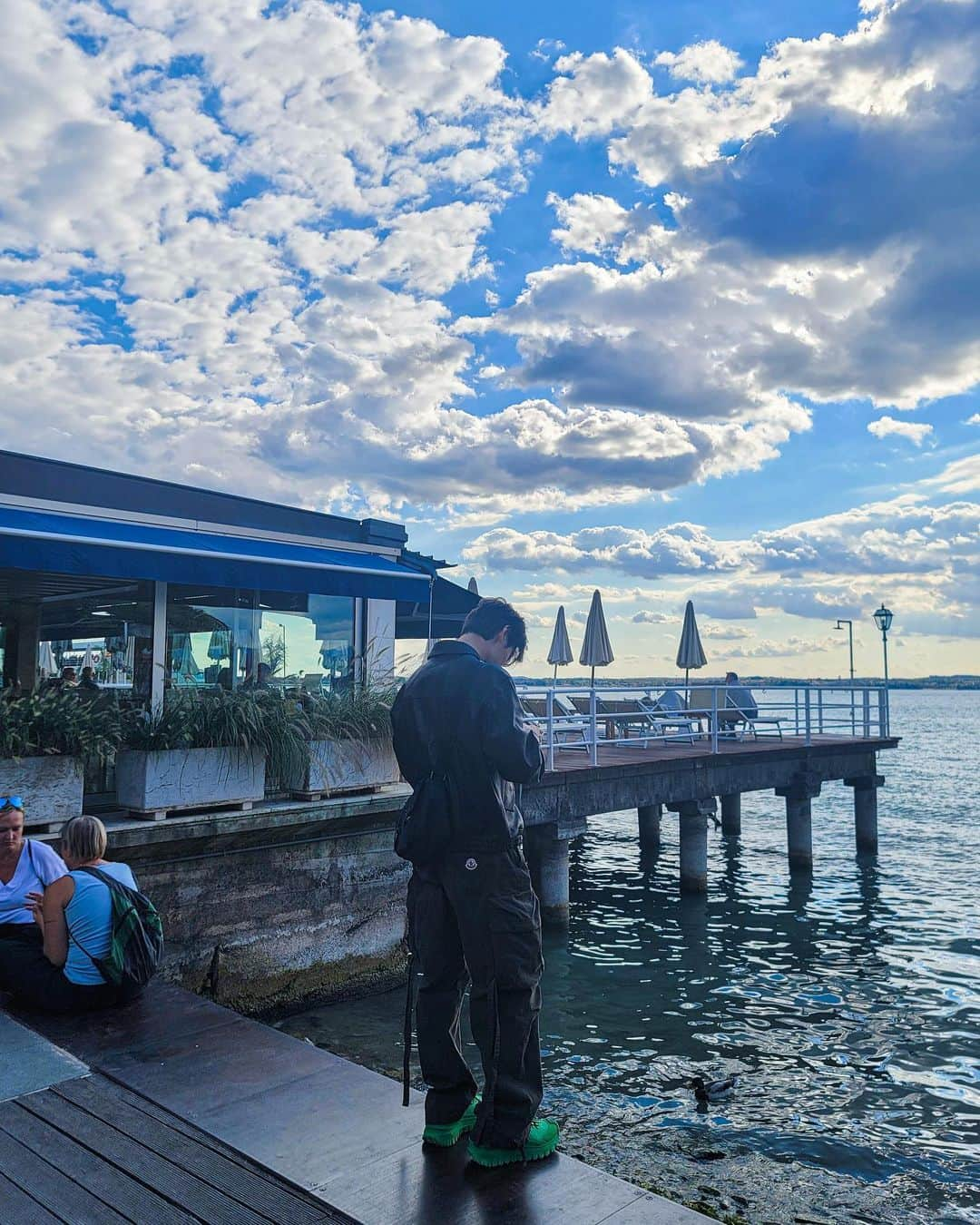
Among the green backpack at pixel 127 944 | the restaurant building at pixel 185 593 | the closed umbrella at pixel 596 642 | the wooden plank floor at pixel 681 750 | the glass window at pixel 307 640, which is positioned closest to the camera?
the green backpack at pixel 127 944

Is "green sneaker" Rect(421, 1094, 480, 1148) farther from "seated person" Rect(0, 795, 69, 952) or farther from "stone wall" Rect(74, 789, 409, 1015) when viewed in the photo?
"stone wall" Rect(74, 789, 409, 1015)

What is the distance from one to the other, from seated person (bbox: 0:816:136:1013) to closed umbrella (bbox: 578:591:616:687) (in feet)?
57.6

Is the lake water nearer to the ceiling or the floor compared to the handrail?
nearer to the floor

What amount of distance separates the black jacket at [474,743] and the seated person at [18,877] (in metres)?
2.90

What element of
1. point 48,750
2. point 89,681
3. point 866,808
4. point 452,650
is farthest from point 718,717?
point 452,650

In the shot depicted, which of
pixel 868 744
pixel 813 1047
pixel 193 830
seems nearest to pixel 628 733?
pixel 868 744

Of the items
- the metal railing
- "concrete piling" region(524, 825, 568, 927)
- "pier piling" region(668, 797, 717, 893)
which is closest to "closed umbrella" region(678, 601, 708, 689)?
the metal railing

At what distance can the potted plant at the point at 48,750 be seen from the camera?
6676 millimetres

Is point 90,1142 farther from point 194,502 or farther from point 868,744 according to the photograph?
point 868,744

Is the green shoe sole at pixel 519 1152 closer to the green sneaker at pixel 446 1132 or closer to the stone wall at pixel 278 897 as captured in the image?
the green sneaker at pixel 446 1132

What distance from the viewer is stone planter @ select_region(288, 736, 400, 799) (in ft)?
27.6

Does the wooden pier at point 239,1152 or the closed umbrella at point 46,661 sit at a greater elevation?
the closed umbrella at point 46,661

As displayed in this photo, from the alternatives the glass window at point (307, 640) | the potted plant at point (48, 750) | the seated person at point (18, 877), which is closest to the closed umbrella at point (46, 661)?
the glass window at point (307, 640)

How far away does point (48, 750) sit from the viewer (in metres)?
6.90
